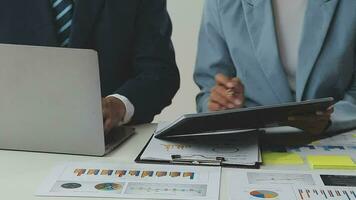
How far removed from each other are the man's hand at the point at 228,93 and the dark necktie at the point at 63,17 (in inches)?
15.8

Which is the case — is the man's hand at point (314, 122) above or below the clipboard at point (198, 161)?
above

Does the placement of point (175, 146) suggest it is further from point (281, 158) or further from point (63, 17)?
point (63, 17)

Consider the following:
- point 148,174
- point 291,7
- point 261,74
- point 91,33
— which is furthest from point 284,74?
point 148,174

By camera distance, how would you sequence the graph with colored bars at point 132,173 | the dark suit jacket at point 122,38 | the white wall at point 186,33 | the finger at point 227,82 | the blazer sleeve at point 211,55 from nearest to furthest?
the graph with colored bars at point 132,173
the finger at point 227,82
the dark suit jacket at point 122,38
the blazer sleeve at point 211,55
the white wall at point 186,33

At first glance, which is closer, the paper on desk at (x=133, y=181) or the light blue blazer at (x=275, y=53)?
the paper on desk at (x=133, y=181)

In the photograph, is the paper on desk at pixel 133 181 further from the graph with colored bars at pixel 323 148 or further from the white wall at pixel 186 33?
the white wall at pixel 186 33

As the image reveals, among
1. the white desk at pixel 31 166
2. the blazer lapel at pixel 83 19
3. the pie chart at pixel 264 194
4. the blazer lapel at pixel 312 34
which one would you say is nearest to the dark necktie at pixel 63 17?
the blazer lapel at pixel 83 19

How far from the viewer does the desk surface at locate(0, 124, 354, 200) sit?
87 centimetres

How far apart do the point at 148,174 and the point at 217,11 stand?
69 cm

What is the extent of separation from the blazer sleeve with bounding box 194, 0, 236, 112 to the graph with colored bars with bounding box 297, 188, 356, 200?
0.64 metres

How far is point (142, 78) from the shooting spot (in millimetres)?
1386

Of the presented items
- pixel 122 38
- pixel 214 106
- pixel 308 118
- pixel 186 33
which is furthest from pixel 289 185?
pixel 186 33

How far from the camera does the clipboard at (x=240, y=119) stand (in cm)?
100

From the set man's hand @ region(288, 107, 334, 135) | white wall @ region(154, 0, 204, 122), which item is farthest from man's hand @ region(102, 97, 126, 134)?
white wall @ region(154, 0, 204, 122)
